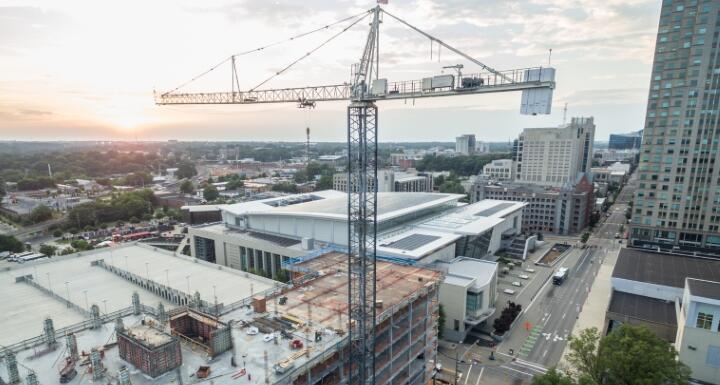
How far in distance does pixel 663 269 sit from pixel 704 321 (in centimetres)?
2604

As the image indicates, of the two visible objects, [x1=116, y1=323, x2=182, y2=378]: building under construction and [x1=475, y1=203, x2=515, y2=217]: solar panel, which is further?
[x1=475, y1=203, x2=515, y2=217]: solar panel

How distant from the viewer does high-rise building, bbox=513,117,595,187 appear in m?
149

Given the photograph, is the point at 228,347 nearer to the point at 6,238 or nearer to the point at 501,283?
the point at 501,283

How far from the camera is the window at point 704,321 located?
132 feet

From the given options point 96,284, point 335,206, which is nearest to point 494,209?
point 335,206

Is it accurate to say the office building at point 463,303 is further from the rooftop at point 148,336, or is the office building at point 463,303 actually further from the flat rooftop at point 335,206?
the rooftop at point 148,336

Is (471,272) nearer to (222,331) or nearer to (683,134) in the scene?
(222,331)

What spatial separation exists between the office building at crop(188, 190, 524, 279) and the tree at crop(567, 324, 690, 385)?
27961 mm

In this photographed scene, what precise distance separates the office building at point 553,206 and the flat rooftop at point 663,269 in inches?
1710

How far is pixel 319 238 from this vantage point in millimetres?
74562

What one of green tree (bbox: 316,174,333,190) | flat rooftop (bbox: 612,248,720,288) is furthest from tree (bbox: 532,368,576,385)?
green tree (bbox: 316,174,333,190)

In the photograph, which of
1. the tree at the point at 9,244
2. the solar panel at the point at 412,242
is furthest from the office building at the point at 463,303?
the tree at the point at 9,244

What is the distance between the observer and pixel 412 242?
68.5m

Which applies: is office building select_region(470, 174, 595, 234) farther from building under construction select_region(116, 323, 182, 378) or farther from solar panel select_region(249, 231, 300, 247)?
building under construction select_region(116, 323, 182, 378)
